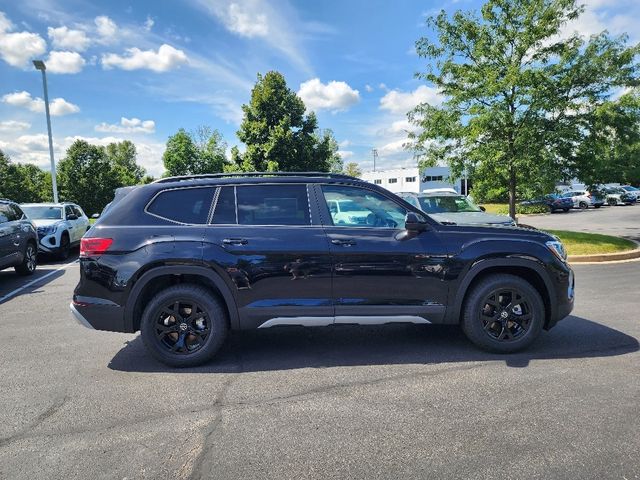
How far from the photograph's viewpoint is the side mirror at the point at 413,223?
4223 millimetres

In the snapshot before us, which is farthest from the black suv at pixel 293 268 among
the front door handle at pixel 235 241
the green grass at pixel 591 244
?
the green grass at pixel 591 244

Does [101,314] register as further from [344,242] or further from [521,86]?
[521,86]

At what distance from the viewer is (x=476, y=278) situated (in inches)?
175

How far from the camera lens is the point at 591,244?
11164 mm

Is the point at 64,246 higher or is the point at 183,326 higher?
the point at 64,246

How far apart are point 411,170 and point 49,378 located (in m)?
65.5

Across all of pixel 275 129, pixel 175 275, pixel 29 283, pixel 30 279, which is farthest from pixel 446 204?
pixel 275 129

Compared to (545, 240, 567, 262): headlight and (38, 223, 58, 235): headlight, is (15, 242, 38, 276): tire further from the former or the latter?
(545, 240, 567, 262): headlight

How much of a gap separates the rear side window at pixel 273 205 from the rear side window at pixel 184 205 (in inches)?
13.2

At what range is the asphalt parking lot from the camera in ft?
8.85

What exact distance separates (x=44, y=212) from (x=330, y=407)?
12.7m

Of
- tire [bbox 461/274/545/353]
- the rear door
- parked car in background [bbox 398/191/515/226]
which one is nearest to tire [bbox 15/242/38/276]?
the rear door

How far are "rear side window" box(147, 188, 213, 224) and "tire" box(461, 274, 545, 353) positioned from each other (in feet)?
9.13

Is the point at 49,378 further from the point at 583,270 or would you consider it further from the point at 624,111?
the point at 624,111
